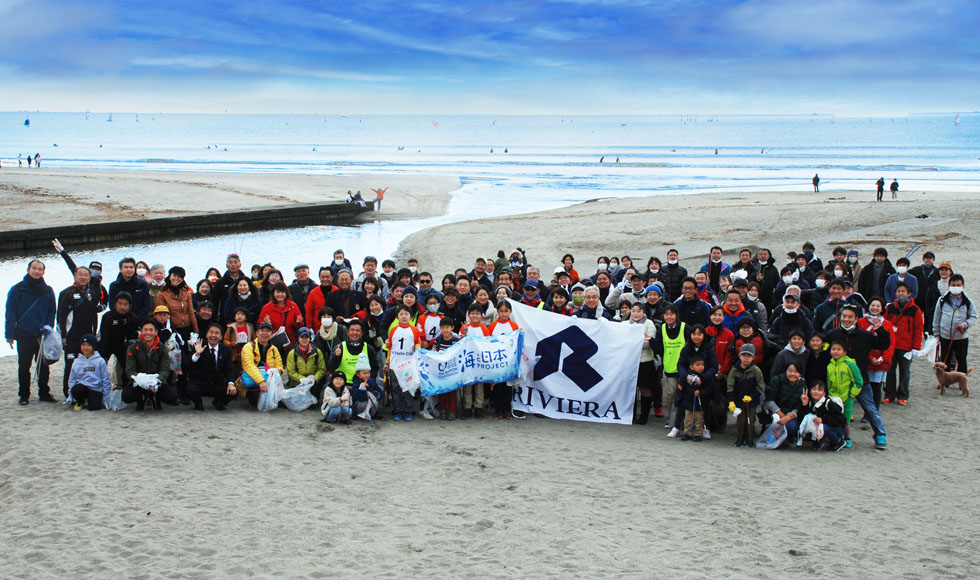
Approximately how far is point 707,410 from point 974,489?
2.87 metres

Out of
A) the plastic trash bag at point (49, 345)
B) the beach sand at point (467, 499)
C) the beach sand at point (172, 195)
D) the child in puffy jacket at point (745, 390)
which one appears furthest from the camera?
the beach sand at point (172, 195)

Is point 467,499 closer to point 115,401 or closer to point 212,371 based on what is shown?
point 212,371

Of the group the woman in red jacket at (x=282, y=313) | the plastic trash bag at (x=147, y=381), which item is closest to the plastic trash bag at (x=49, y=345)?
the plastic trash bag at (x=147, y=381)

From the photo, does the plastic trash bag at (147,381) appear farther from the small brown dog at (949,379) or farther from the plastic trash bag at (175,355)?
the small brown dog at (949,379)

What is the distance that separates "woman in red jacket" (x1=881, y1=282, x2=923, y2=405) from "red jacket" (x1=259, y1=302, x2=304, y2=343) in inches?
331

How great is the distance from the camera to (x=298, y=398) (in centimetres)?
985

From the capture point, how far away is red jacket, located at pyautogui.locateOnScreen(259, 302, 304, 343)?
10.2m

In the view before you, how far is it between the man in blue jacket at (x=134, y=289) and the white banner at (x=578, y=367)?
211 inches

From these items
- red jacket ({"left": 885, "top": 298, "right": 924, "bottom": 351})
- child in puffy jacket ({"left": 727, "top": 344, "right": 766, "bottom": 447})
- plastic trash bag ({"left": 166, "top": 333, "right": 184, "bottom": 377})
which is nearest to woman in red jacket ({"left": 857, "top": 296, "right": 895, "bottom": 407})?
red jacket ({"left": 885, "top": 298, "right": 924, "bottom": 351})

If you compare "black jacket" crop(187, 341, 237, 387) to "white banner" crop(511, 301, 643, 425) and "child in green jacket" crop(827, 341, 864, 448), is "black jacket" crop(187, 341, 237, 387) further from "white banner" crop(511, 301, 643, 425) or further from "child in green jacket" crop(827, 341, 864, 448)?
"child in green jacket" crop(827, 341, 864, 448)

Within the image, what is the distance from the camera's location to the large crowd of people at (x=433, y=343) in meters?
8.73

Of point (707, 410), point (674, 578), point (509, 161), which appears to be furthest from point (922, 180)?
point (674, 578)

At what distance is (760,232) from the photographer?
2952cm

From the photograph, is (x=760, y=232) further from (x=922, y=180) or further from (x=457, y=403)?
(x=922, y=180)
